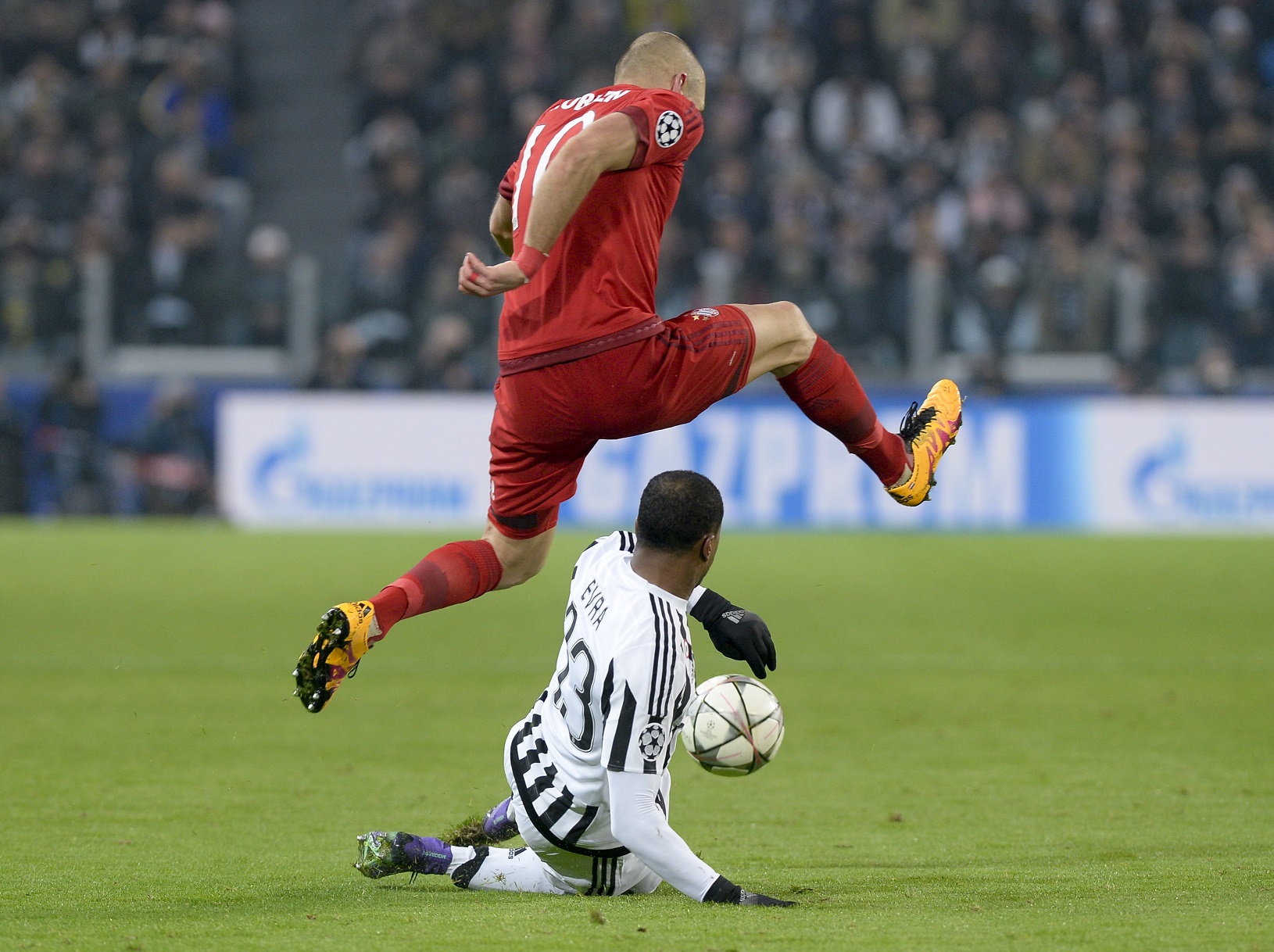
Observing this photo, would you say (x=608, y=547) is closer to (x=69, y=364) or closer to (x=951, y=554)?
(x=951, y=554)

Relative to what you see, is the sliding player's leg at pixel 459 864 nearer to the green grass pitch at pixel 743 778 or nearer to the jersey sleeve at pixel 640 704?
the green grass pitch at pixel 743 778

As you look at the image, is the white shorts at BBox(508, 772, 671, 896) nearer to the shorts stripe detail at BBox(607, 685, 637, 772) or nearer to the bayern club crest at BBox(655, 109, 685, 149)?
the shorts stripe detail at BBox(607, 685, 637, 772)

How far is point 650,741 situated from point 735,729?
50 cm

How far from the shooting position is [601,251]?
4766 mm

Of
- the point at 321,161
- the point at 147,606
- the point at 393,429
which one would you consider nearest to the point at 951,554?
the point at 393,429

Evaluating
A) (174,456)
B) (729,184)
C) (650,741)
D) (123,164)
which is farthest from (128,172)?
(650,741)

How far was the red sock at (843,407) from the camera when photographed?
204 inches

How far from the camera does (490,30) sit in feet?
65.2

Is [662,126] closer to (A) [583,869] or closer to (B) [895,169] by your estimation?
(A) [583,869]

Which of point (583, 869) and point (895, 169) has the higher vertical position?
point (895, 169)

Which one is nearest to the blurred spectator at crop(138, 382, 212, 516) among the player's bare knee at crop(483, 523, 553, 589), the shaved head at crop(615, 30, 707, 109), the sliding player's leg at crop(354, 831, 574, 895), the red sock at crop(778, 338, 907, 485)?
the player's bare knee at crop(483, 523, 553, 589)

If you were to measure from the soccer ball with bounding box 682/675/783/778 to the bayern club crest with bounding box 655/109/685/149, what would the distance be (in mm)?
1501

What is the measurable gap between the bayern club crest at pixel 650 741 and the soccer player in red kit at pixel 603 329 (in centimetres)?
48

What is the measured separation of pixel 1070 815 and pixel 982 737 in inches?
64.3
